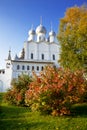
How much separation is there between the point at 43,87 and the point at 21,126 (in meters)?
3.23

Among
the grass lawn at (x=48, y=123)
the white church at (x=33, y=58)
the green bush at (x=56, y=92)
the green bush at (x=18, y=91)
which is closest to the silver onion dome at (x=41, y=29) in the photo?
the white church at (x=33, y=58)

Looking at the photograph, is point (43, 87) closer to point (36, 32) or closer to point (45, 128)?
point (45, 128)

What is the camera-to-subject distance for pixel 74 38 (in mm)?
28344

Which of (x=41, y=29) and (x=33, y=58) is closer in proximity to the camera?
(x=33, y=58)

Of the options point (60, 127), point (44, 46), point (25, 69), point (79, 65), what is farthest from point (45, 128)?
point (44, 46)

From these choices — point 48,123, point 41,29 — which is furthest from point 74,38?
point 41,29

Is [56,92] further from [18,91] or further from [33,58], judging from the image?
[33,58]

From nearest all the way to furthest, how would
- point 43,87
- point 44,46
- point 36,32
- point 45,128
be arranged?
point 45,128 < point 43,87 < point 44,46 < point 36,32

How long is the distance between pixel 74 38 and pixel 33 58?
3573 cm

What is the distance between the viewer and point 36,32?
7062cm

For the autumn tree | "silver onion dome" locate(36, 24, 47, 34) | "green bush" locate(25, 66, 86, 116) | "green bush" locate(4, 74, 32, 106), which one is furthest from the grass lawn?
"silver onion dome" locate(36, 24, 47, 34)

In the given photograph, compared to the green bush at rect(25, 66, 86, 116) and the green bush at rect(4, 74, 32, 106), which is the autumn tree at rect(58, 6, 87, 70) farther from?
the green bush at rect(25, 66, 86, 116)

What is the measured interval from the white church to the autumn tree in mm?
26154

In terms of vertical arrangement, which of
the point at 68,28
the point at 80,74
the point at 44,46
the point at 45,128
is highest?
the point at 44,46
